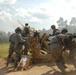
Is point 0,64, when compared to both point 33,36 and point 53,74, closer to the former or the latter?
point 33,36

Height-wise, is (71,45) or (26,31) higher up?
(26,31)

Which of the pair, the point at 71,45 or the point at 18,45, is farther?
the point at 18,45

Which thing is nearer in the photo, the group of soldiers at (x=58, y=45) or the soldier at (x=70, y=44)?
the group of soldiers at (x=58, y=45)

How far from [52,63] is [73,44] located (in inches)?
104

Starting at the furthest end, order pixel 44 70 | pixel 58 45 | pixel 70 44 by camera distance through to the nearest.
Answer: pixel 44 70 < pixel 70 44 < pixel 58 45

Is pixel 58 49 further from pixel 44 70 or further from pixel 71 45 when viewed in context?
pixel 44 70

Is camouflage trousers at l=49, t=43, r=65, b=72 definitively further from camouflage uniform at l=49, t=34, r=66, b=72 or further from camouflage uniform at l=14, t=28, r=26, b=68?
camouflage uniform at l=14, t=28, r=26, b=68

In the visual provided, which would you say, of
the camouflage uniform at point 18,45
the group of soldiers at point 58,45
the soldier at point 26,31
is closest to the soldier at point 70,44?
the group of soldiers at point 58,45

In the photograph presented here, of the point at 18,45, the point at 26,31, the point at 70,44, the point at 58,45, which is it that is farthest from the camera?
the point at 26,31

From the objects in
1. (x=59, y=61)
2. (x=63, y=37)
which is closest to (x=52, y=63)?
(x=59, y=61)

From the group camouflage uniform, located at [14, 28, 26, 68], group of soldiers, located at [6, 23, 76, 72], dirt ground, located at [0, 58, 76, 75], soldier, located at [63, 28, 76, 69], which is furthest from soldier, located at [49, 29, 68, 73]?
camouflage uniform, located at [14, 28, 26, 68]

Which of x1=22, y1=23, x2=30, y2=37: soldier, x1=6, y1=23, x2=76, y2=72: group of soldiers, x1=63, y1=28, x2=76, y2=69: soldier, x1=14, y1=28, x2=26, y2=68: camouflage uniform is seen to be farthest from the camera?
x1=22, y1=23, x2=30, y2=37: soldier

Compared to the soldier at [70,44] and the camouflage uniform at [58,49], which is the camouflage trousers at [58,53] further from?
the soldier at [70,44]

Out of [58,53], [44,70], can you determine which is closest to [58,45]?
[58,53]
